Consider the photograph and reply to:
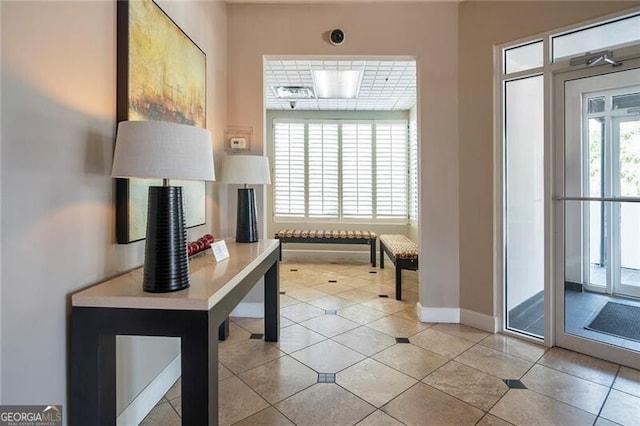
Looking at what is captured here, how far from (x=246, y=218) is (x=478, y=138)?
2.18 metres

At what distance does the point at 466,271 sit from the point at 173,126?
2.81 meters

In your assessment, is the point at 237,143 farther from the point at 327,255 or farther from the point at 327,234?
the point at 327,255

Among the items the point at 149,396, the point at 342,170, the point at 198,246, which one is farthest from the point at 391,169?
the point at 149,396

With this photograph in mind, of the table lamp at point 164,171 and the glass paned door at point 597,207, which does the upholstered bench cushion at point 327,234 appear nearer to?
the glass paned door at point 597,207

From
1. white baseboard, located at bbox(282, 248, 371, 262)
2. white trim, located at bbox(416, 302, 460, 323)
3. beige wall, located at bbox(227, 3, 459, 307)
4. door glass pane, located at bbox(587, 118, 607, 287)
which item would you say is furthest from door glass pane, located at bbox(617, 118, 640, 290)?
white baseboard, located at bbox(282, 248, 371, 262)

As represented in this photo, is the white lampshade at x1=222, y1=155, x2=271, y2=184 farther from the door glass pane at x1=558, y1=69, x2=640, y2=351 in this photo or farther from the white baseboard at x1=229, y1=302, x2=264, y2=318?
the door glass pane at x1=558, y1=69, x2=640, y2=351

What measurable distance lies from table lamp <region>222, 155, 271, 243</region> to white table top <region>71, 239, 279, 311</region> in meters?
0.86

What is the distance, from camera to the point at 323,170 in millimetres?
6211

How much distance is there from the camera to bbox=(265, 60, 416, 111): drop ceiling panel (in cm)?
400

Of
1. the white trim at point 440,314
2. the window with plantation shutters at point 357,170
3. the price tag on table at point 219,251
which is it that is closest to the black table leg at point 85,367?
the price tag on table at point 219,251

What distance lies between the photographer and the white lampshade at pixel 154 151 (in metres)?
1.26

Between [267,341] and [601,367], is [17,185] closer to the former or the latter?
[267,341]

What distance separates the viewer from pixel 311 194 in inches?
246

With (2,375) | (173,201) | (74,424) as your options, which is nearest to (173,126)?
(173,201)
